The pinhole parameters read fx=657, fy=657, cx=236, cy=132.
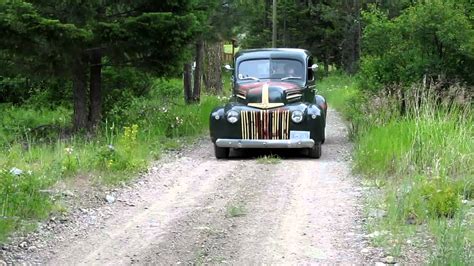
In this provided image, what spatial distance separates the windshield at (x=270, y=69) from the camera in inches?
517

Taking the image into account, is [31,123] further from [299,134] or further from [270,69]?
[299,134]

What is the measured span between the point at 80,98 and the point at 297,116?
197 inches

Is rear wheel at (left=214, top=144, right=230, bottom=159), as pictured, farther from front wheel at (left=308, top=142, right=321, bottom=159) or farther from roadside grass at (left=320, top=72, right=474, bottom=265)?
roadside grass at (left=320, top=72, right=474, bottom=265)

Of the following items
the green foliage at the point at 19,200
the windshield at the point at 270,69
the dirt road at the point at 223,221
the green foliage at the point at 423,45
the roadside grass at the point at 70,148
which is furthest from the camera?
the green foliage at the point at 423,45

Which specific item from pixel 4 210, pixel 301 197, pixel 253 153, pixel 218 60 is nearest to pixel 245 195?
pixel 301 197

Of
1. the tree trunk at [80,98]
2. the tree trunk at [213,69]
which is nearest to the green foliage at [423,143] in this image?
the tree trunk at [80,98]

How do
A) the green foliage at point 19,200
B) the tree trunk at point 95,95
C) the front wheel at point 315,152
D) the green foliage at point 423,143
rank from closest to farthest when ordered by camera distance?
the green foliage at point 19,200
the green foliage at point 423,143
the front wheel at point 315,152
the tree trunk at point 95,95

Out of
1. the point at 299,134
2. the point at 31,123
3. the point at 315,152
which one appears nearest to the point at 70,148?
the point at 299,134

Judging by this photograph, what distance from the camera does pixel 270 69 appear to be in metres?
13.2

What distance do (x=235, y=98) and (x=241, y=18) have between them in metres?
11.3

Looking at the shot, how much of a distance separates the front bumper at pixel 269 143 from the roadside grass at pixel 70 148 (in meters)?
1.38

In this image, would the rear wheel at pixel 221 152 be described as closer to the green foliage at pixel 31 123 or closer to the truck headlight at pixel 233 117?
the truck headlight at pixel 233 117

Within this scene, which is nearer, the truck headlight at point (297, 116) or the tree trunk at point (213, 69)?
the truck headlight at point (297, 116)

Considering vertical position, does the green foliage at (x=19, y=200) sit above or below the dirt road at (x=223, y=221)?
above
